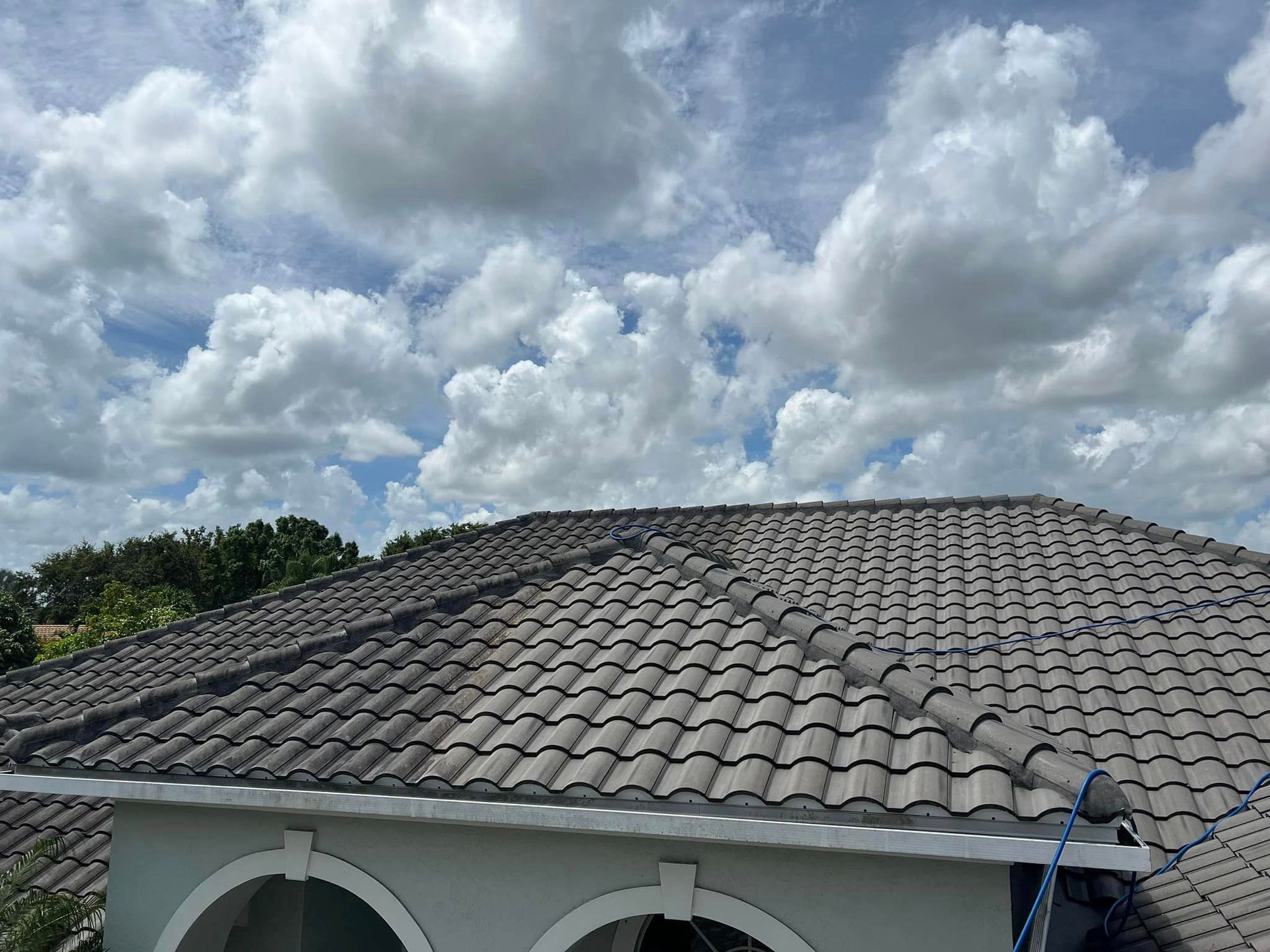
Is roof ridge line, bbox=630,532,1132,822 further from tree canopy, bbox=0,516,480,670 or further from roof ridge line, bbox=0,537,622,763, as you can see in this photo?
tree canopy, bbox=0,516,480,670

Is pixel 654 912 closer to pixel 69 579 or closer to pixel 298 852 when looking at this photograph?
pixel 298 852

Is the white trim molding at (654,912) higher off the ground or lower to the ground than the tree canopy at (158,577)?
lower

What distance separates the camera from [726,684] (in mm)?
6469

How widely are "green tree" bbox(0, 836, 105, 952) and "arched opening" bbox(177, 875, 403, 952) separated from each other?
113 centimetres

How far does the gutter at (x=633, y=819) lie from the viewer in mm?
4750

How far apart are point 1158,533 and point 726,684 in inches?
394

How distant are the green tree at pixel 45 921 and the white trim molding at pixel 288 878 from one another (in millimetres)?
784

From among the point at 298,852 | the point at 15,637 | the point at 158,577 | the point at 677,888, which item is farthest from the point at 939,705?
the point at 158,577

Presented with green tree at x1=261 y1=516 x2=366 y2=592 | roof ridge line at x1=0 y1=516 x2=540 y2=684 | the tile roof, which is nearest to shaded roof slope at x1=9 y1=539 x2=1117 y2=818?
the tile roof

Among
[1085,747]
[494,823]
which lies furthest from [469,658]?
[1085,747]

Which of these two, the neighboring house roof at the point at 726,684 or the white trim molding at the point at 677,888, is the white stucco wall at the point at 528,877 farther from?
the neighboring house roof at the point at 726,684

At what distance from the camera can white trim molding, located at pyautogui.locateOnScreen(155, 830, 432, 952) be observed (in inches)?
240

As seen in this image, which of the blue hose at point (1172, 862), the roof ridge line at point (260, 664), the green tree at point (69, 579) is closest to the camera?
the blue hose at point (1172, 862)

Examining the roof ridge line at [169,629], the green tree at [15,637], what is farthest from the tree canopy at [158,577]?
the roof ridge line at [169,629]
